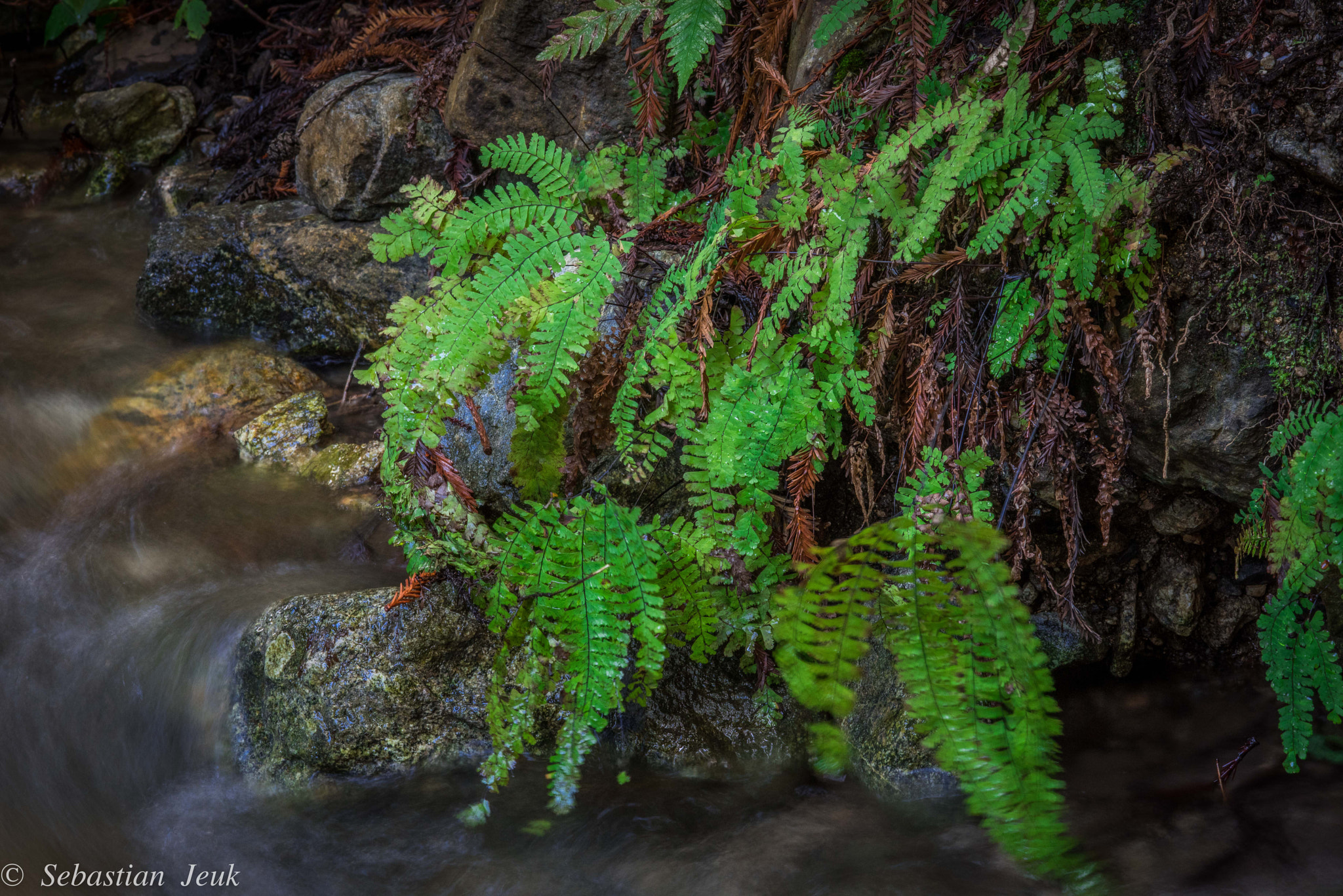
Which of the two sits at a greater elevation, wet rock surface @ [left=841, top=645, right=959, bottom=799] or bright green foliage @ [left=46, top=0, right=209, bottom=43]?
bright green foliage @ [left=46, top=0, right=209, bottom=43]

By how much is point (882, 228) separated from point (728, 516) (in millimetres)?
1034

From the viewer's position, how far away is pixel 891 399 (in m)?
2.60

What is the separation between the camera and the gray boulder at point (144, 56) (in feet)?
24.6

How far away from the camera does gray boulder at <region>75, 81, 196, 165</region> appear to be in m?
6.89

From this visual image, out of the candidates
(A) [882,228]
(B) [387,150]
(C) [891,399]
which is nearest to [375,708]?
(C) [891,399]

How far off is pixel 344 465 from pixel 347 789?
175 cm

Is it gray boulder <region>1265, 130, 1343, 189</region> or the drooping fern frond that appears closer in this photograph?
the drooping fern frond

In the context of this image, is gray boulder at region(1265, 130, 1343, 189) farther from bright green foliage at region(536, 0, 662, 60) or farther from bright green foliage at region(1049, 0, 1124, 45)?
bright green foliage at region(536, 0, 662, 60)

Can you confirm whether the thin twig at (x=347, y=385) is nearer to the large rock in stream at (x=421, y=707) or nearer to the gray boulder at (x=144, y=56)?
the large rock in stream at (x=421, y=707)

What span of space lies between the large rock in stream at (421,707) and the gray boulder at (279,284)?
231cm

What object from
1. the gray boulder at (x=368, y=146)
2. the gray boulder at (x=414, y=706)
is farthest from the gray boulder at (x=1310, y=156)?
the gray boulder at (x=368, y=146)

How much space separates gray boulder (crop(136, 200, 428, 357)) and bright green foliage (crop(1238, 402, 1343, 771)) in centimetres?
426

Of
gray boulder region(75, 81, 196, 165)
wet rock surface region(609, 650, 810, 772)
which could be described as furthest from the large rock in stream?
gray boulder region(75, 81, 196, 165)

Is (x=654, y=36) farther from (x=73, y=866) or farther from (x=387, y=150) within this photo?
(x=73, y=866)
